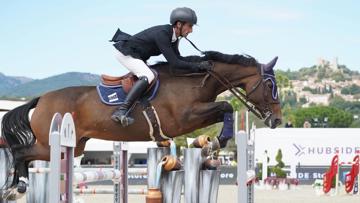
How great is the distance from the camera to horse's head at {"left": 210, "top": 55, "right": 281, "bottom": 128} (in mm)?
5574

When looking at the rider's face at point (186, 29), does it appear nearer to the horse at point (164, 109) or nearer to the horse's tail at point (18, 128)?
the horse at point (164, 109)

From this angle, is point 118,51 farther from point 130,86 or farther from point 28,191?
point 28,191

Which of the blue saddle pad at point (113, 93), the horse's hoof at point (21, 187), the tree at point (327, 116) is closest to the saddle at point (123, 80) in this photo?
the blue saddle pad at point (113, 93)

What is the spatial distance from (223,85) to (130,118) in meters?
0.81

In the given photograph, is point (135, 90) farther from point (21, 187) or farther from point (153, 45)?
point (21, 187)

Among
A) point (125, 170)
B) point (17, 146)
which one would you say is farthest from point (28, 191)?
point (125, 170)

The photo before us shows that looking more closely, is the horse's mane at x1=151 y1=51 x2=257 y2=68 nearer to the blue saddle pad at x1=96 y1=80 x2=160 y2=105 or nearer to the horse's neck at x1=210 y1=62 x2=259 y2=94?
the horse's neck at x1=210 y1=62 x2=259 y2=94

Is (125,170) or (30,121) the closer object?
(30,121)

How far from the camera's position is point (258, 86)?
5.61m

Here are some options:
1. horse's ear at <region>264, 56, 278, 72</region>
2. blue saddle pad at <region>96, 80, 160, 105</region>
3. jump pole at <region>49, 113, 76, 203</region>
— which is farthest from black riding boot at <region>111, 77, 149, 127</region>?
jump pole at <region>49, 113, 76, 203</region>

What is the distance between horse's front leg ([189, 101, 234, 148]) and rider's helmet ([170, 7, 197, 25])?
2.32ft

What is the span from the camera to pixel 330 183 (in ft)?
50.5

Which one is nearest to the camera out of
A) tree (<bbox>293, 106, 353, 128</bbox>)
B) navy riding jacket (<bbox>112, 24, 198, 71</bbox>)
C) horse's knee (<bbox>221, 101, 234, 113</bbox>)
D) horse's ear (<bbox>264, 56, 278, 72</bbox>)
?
horse's knee (<bbox>221, 101, 234, 113</bbox>)

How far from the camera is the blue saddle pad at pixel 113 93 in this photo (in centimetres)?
557
